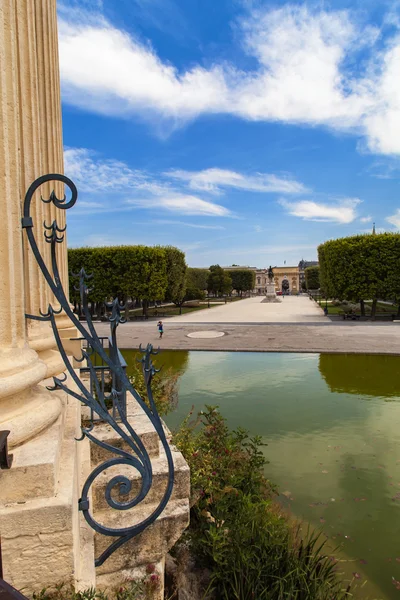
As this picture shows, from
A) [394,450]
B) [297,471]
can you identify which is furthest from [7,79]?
[394,450]

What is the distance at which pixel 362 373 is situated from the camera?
11266 millimetres

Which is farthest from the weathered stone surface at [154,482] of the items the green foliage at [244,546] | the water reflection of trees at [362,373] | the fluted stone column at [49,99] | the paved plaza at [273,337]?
the paved plaza at [273,337]

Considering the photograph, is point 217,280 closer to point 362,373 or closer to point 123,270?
point 123,270

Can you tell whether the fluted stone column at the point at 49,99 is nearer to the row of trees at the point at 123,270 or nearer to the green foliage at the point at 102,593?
the green foliage at the point at 102,593

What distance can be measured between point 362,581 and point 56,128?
6033 mm

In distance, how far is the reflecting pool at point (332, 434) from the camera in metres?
4.06

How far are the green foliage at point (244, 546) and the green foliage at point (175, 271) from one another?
2952 cm

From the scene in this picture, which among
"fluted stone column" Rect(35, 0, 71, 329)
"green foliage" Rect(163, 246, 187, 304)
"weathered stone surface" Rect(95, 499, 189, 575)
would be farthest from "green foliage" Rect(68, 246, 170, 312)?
"weathered stone surface" Rect(95, 499, 189, 575)

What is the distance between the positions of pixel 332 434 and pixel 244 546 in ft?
13.5

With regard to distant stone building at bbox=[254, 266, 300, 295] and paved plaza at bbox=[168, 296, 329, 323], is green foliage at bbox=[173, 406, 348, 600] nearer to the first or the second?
paved plaza at bbox=[168, 296, 329, 323]

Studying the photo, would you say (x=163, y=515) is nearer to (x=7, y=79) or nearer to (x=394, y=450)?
(x=7, y=79)

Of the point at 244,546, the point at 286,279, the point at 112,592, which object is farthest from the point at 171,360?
the point at 286,279

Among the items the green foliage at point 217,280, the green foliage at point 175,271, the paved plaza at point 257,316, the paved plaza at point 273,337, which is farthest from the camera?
the green foliage at point 217,280

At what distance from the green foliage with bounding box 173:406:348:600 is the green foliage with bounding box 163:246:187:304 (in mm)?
29519
